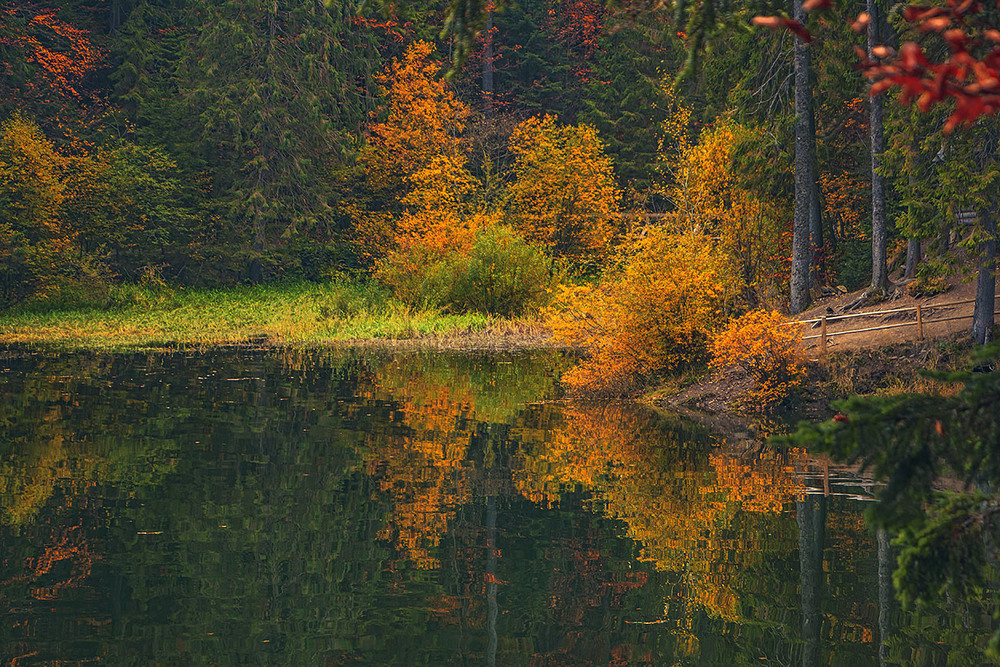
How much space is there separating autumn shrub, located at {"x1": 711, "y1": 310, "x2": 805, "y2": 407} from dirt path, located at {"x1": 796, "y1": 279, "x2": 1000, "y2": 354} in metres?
1.61

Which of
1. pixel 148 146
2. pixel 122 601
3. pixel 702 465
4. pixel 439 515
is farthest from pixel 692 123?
pixel 122 601

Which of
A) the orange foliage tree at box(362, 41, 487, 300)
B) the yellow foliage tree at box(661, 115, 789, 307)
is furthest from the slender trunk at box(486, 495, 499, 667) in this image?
the orange foliage tree at box(362, 41, 487, 300)

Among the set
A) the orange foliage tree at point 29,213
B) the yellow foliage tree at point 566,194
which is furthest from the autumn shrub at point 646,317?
the yellow foliage tree at point 566,194

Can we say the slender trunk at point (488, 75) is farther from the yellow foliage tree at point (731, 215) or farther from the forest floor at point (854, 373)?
the forest floor at point (854, 373)

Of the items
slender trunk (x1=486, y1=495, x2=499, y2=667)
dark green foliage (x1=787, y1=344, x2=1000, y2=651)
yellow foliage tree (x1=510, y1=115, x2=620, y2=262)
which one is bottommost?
slender trunk (x1=486, y1=495, x2=499, y2=667)

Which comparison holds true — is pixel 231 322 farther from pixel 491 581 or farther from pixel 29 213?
pixel 491 581

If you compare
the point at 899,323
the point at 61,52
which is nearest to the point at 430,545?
the point at 899,323

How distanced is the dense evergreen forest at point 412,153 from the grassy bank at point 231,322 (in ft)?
3.89

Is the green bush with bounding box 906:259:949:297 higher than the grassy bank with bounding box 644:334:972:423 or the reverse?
higher

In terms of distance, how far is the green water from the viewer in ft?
27.3

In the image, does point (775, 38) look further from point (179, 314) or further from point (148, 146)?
point (148, 146)

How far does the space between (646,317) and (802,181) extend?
8121 millimetres

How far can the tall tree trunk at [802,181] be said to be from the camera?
90.6 feet

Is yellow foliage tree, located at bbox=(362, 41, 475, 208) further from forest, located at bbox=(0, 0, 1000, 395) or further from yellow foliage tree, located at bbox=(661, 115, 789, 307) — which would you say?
yellow foliage tree, located at bbox=(661, 115, 789, 307)
